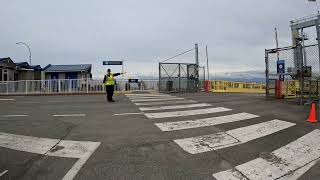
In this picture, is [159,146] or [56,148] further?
[159,146]

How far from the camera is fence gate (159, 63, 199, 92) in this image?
24281 mm

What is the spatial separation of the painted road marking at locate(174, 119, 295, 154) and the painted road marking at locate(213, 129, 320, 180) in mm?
899

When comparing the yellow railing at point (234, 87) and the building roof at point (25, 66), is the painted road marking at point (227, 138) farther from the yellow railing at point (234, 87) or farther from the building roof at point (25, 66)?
the building roof at point (25, 66)

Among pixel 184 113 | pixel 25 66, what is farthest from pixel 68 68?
pixel 184 113

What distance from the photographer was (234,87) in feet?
115

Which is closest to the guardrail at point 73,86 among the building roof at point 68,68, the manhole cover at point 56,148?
the building roof at point 68,68

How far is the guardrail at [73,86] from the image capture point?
24.2 metres

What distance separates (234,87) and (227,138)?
92.4 feet

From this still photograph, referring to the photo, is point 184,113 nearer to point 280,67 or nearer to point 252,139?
point 252,139

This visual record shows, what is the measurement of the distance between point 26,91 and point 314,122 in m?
21.9

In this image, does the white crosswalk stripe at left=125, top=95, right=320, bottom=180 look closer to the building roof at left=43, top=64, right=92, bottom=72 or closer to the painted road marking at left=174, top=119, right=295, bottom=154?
the painted road marking at left=174, top=119, right=295, bottom=154

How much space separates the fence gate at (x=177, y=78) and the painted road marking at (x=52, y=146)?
56.5 ft

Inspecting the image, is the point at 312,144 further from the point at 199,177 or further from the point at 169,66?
the point at 169,66

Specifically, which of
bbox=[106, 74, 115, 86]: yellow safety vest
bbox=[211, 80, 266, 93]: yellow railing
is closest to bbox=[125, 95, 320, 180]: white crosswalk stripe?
bbox=[106, 74, 115, 86]: yellow safety vest
